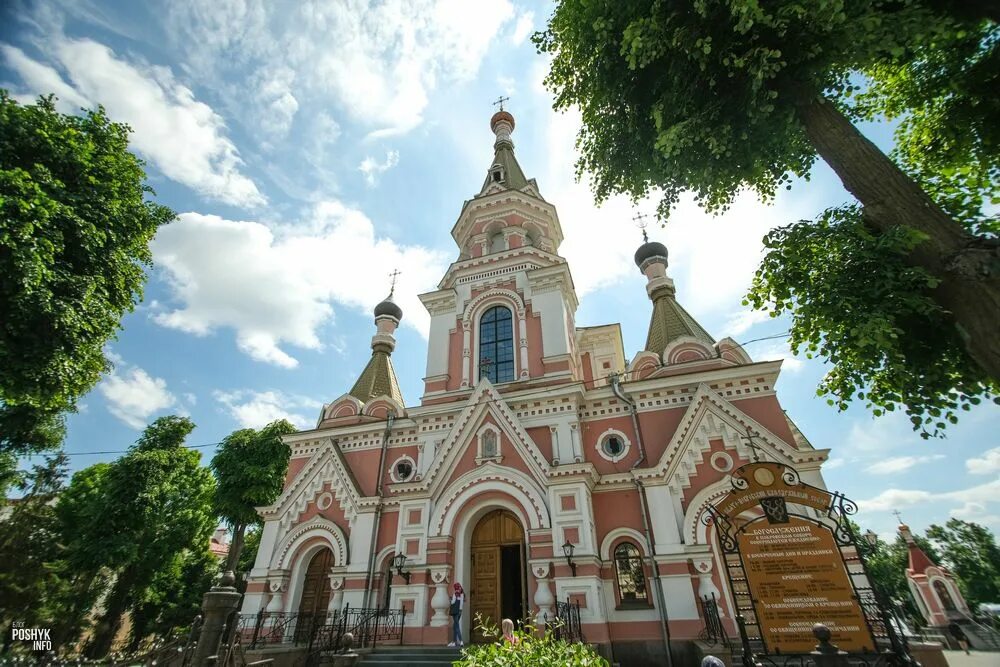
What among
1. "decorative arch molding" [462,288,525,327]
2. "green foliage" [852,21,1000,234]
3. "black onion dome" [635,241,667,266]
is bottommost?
"green foliage" [852,21,1000,234]

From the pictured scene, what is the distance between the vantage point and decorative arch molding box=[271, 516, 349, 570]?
1435 cm

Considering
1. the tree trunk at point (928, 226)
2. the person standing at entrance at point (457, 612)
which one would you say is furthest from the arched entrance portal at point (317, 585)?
the tree trunk at point (928, 226)

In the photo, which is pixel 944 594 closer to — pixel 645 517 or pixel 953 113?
pixel 645 517

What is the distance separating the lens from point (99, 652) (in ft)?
72.4

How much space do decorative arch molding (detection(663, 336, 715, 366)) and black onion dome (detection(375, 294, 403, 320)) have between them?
1380 cm

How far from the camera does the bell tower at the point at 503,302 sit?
53.3 feet

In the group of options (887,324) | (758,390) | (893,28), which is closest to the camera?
(887,324)

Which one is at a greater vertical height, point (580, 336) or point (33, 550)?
point (580, 336)

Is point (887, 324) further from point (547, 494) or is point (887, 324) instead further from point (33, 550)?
point (33, 550)

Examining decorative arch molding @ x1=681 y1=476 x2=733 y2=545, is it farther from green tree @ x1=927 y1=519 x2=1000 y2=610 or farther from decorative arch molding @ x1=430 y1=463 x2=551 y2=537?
green tree @ x1=927 y1=519 x2=1000 y2=610

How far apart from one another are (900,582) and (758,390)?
170 ft

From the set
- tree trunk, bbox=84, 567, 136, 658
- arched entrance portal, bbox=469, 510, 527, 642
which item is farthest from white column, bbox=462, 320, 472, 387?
tree trunk, bbox=84, 567, 136, 658

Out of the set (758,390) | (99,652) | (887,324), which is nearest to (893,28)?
(887,324)

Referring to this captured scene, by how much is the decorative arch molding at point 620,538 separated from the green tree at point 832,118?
22.7ft
